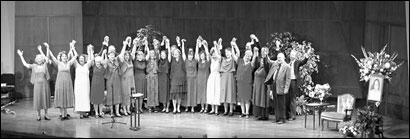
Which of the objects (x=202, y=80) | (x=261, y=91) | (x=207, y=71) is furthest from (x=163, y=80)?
(x=261, y=91)

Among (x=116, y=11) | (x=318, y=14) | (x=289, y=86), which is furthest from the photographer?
(x=116, y=11)

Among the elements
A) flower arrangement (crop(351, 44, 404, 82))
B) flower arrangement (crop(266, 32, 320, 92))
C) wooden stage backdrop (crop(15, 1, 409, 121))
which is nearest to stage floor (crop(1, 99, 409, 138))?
flower arrangement (crop(266, 32, 320, 92))

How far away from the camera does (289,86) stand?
1377 centimetres

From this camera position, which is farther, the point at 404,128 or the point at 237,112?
the point at 237,112

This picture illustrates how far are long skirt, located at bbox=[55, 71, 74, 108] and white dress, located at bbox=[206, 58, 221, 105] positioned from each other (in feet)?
8.32

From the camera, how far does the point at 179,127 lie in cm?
1327

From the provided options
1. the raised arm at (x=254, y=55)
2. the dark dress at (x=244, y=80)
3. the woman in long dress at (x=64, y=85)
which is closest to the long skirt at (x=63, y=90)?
the woman in long dress at (x=64, y=85)

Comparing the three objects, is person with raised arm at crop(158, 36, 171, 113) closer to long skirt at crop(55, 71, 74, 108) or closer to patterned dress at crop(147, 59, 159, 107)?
patterned dress at crop(147, 59, 159, 107)

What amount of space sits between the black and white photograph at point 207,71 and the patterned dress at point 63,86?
2cm

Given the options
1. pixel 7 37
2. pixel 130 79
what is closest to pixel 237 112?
pixel 130 79

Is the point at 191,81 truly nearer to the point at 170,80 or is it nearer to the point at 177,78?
the point at 177,78

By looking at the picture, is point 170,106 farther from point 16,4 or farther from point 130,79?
point 16,4

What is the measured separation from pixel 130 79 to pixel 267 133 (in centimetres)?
301

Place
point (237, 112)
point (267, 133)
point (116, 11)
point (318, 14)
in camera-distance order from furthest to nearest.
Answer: point (116, 11) → point (318, 14) → point (237, 112) → point (267, 133)
